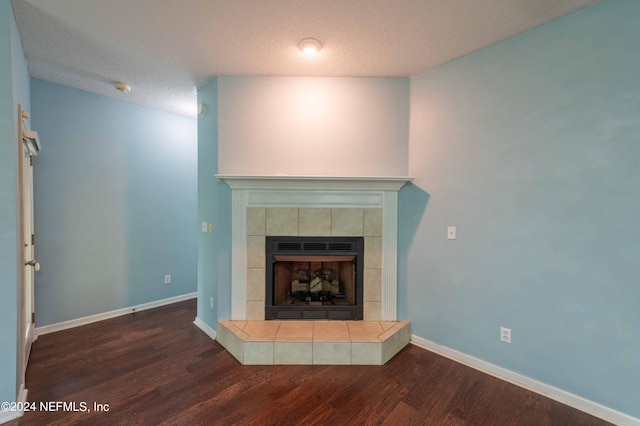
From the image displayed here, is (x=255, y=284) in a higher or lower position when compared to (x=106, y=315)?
higher

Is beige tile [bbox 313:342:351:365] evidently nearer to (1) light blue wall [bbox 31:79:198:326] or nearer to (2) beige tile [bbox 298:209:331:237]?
(2) beige tile [bbox 298:209:331:237]

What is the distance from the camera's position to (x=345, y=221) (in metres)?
2.60

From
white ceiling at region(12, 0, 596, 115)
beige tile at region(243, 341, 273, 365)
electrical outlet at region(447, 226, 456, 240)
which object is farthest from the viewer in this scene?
electrical outlet at region(447, 226, 456, 240)

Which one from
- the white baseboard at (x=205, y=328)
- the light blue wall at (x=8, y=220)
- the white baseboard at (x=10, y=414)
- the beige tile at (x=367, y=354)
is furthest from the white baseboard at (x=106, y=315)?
the beige tile at (x=367, y=354)

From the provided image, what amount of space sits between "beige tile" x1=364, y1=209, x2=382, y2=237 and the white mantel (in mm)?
41

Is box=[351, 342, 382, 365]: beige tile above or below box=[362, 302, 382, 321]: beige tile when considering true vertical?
below

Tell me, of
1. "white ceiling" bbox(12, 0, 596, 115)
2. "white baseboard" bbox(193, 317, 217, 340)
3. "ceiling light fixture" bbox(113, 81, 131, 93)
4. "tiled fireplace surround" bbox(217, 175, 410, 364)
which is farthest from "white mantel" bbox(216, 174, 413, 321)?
"ceiling light fixture" bbox(113, 81, 131, 93)

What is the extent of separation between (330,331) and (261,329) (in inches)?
25.3

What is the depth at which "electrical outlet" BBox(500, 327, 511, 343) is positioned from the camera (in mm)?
2039

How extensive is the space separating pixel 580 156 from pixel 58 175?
15.5 ft

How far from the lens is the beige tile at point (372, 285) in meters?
2.60

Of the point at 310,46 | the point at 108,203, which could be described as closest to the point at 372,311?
the point at 310,46

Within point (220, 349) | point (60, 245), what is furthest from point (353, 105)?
point (60, 245)

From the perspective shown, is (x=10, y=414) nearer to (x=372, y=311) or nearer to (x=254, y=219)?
(x=254, y=219)
